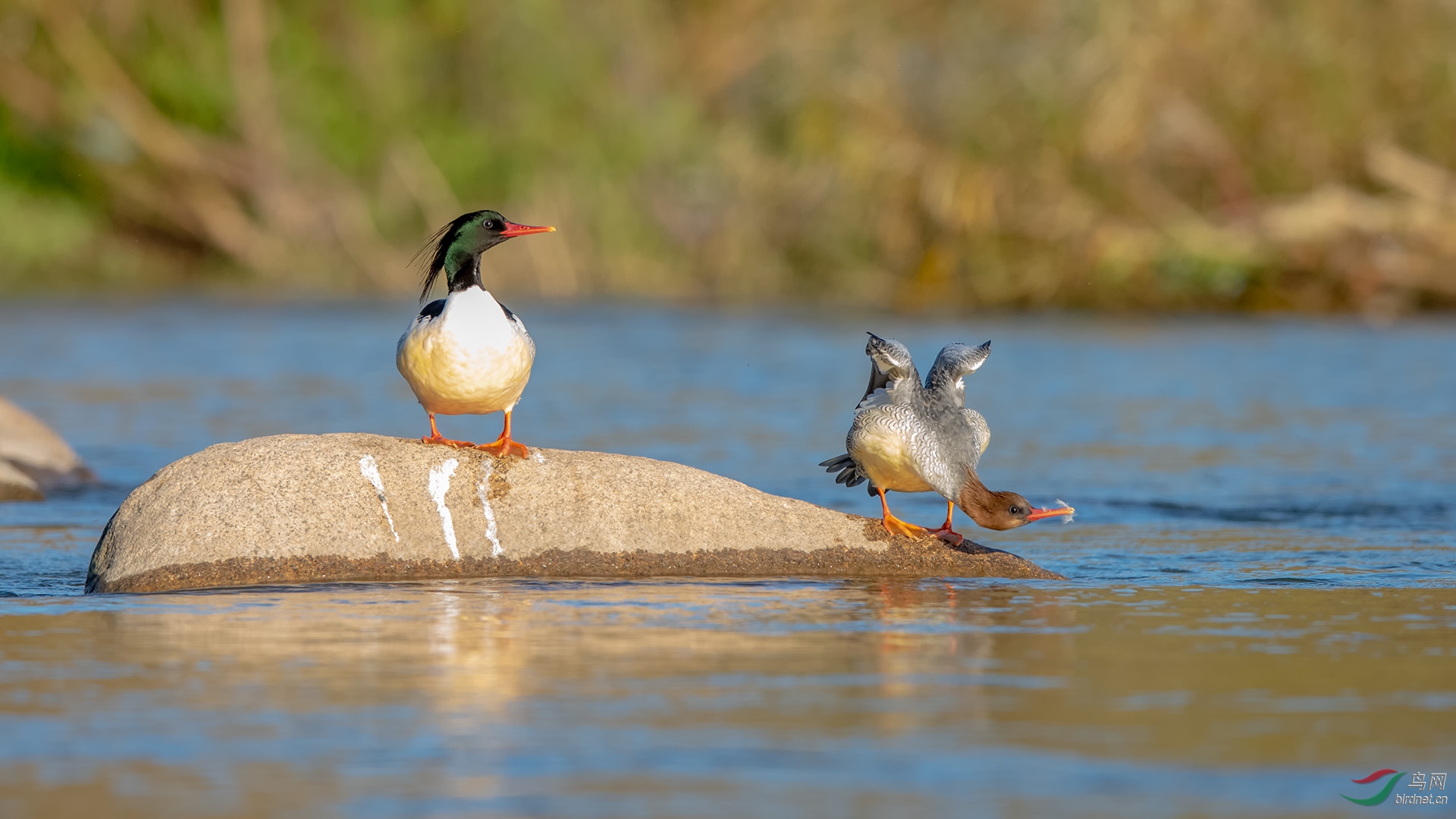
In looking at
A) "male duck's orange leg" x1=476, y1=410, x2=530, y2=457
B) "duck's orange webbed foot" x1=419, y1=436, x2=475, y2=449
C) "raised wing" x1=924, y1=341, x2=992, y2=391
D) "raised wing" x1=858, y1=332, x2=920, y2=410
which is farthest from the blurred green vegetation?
"duck's orange webbed foot" x1=419, y1=436, x2=475, y2=449

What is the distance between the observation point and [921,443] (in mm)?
9148

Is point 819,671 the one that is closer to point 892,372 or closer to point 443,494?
point 892,372

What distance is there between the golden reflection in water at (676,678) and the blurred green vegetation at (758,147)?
18807mm

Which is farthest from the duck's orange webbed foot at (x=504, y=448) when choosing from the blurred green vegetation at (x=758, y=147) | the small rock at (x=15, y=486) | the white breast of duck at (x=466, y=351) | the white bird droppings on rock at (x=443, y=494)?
the blurred green vegetation at (x=758, y=147)

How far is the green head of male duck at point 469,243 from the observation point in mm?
9172

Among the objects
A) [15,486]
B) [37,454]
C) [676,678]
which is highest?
[37,454]

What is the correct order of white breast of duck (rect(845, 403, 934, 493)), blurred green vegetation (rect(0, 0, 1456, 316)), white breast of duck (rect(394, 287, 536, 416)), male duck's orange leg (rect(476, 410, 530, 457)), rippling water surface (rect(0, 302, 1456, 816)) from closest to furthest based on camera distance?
1. rippling water surface (rect(0, 302, 1456, 816))
2. white breast of duck (rect(394, 287, 536, 416))
3. white breast of duck (rect(845, 403, 934, 493))
4. male duck's orange leg (rect(476, 410, 530, 457))
5. blurred green vegetation (rect(0, 0, 1456, 316))

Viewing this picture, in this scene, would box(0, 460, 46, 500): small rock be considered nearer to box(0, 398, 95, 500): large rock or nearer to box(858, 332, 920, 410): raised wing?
box(0, 398, 95, 500): large rock

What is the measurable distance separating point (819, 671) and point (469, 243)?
318 centimetres

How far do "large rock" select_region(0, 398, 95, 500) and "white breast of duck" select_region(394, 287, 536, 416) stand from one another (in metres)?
5.22

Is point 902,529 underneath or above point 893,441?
underneath

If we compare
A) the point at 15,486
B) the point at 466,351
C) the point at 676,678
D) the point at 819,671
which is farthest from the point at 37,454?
the point at 819,671

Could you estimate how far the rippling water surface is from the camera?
5.39 m

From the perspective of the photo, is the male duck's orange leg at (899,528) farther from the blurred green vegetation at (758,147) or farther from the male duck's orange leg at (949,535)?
the blurred green vegetation at (758,147)
